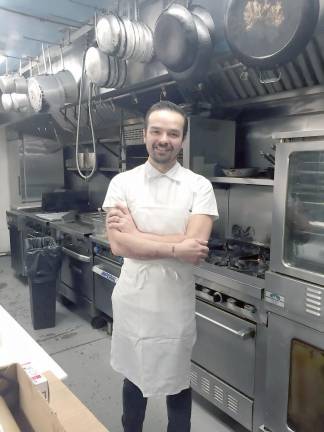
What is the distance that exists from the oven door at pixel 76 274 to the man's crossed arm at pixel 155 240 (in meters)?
1.49

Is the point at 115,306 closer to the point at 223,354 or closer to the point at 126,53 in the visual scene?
the point at 223,354

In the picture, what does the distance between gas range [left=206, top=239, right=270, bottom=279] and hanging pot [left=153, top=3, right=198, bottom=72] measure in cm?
99

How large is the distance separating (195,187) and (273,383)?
89 cm

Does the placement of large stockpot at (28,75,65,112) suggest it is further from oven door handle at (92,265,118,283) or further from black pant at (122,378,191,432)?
black pant at (122,378,191,432)

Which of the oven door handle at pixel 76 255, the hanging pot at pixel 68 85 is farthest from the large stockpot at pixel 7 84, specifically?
the oven door handle at pixel 76 255

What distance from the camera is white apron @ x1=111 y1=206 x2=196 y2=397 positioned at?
1.34m

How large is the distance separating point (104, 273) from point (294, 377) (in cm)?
149

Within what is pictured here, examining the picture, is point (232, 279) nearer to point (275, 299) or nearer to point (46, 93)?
point (275, 299)

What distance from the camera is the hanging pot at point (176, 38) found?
5.22 ft

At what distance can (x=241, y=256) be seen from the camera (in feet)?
6.36

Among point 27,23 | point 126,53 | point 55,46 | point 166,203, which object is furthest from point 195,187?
point 55,46

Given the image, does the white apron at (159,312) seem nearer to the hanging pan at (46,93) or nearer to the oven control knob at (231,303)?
the oven control knob at (231,303)

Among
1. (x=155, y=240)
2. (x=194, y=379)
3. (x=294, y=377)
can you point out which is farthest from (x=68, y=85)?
(x=294, y=377)

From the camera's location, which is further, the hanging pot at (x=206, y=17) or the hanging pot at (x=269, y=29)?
the hanging pot at (x=206, y=17)
